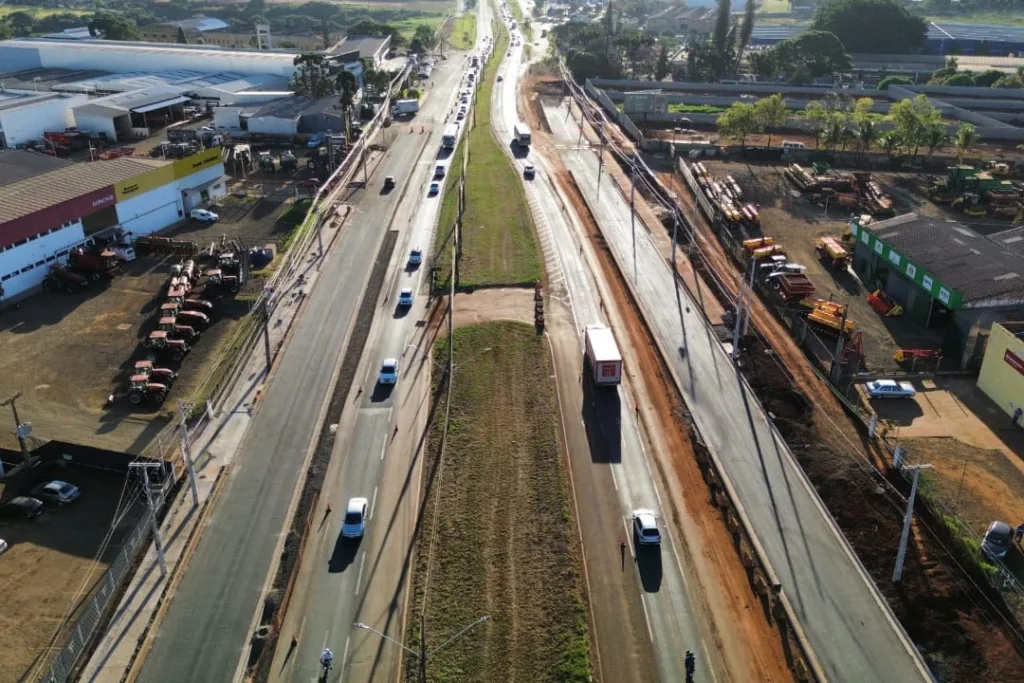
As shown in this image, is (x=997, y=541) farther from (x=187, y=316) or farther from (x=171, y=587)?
(x=187, y=316)

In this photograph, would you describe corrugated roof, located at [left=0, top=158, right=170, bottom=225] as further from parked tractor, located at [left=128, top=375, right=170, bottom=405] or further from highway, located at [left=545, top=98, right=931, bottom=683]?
highway, located at [left=545, top=98, right=931, bottom=683]

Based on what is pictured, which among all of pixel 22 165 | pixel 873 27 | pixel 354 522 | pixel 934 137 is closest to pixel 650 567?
pixel 354 522

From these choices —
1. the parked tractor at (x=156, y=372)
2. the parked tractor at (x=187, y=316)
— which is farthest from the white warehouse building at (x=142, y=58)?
the parked tractor at (x=156, y=372)

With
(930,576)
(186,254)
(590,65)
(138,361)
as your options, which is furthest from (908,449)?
(590,65)

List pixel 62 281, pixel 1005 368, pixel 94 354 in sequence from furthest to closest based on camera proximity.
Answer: pixel 62 281 < pixel 94 354 < pixel 1005 368

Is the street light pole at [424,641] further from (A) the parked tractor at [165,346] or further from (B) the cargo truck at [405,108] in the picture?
(B) the cargo truck at [405,108]

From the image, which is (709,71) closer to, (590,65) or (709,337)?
(590,65)

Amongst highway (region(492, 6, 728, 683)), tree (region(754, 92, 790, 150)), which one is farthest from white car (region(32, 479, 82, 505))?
tree (region(754, 92, 790, 150))
